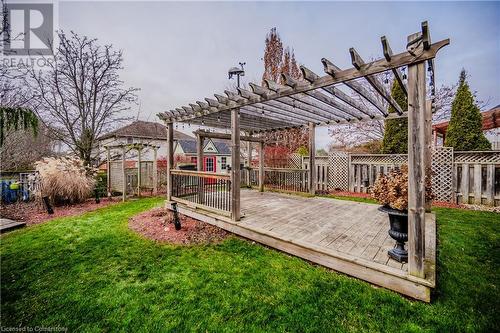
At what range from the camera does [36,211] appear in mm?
6531

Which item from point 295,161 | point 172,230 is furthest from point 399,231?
point 295,161

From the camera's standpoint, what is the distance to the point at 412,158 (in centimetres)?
226

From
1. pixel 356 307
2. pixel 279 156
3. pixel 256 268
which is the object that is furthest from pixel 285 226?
pixel 279 156


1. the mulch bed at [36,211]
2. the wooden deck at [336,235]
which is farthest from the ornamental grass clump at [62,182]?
the wooden deck at [336,235]

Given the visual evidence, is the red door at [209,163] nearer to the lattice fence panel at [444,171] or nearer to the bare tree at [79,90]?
the bare tree at [79,90]

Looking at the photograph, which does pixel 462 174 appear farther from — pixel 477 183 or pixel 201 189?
pixel 201 189

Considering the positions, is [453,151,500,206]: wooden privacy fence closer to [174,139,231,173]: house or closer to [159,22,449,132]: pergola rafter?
[159,22,449,132]: pergola rafter

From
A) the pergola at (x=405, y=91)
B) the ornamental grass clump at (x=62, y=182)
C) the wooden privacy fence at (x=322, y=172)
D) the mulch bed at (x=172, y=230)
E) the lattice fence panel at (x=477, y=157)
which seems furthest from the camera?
the wooden privacy fence at (x=322, y=172)

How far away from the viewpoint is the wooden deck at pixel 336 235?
2.47 meters

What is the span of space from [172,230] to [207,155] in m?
17.7

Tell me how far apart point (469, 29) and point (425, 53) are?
47.1 feet

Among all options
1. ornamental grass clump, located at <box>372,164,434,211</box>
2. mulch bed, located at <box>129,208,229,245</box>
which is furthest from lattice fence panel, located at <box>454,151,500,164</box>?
mulch bed, located at <box>129,208,229,245</box>

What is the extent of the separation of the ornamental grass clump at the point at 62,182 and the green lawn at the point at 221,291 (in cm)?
354

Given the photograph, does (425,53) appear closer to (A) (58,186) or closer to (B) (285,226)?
(B) (285,226)
